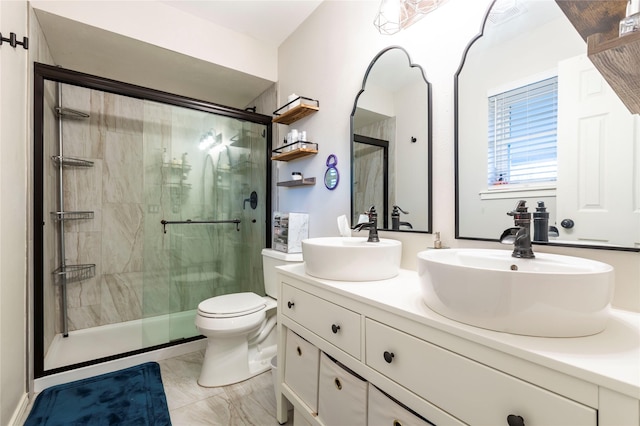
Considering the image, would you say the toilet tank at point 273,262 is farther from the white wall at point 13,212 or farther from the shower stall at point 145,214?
the white wall at point 13,212

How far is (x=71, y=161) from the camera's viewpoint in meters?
2.38

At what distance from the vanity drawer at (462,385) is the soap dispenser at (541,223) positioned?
1.88 ft

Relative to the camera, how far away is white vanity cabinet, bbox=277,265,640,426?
52 centimetres

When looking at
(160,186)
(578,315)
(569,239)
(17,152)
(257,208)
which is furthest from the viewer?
(257,208)

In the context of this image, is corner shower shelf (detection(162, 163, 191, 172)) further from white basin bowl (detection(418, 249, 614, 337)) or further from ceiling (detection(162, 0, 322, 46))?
white basin bowl (detection(418, 249, 614, 337))

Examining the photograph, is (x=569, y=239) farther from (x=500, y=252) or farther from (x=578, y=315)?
(x=578, y=315)

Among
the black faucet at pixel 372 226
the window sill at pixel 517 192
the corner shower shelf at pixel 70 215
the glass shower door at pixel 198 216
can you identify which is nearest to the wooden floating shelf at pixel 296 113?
the glass shower door at pixel 198 216

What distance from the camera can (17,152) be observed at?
58.2 inches

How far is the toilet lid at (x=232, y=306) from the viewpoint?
172 centimetres

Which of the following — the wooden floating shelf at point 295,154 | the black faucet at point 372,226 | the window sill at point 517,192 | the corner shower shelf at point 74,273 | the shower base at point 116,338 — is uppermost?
the wooden floating shelf at point 295,154

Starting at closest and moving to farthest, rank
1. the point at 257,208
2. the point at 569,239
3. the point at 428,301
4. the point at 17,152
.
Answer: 1. the point at 428,301
2. the point at 569,239
3. the point at 17,152
4. the point at 257,208

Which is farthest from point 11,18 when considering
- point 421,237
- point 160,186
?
point 421,237

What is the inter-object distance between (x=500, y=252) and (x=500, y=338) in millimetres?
470

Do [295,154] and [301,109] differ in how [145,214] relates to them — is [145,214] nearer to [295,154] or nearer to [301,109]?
[295,154]
